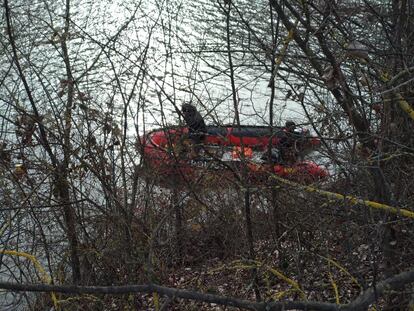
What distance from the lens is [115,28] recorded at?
303 inches

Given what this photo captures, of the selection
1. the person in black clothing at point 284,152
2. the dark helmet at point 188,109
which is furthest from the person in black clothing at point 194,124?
the person in black clothing at point 284,152

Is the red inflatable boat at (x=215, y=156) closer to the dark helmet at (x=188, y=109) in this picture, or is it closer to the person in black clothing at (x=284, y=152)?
the person in black clothing at (x=284, y=152)

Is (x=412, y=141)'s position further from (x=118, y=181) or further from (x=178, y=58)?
(x=178, y=58)

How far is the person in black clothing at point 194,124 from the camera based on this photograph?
18.8 ft

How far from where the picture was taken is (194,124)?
5.97 metres

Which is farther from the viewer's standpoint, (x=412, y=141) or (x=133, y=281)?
(x=133, y=281)

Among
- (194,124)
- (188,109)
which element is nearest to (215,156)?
(194,124)

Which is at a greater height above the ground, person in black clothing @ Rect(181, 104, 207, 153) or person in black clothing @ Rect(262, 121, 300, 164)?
person in black clothing @ Rect(181, 104, 207, 153)

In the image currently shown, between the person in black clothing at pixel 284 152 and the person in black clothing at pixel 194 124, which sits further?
the person in black clothing at pixel 194 124

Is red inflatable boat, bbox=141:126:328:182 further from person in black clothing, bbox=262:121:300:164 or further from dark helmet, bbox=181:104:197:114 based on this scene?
dark helmet, bbox=181:104:197:114

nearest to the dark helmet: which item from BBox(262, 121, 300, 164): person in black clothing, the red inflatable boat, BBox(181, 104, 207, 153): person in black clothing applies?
BBox(181, 104, 207, 153): person in black clothing

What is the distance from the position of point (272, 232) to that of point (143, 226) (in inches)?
47.7

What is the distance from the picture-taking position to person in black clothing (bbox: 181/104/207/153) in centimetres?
574

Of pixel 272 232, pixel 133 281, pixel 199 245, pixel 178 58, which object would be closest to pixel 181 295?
pixel 133 281
